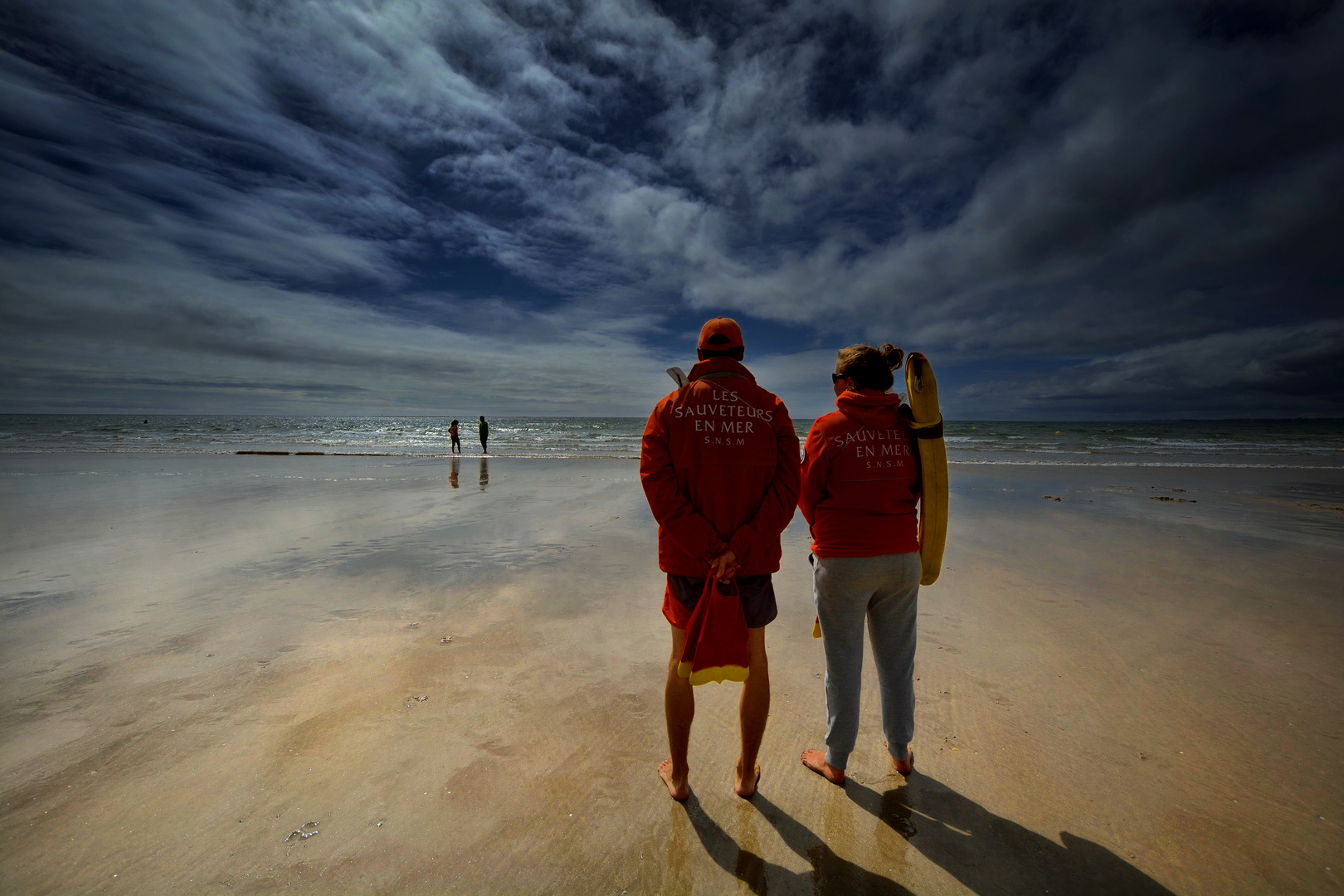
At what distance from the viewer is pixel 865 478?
255 cm

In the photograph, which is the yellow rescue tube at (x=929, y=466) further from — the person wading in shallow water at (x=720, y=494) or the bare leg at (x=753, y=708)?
the bare leg at (x=753, y=708)

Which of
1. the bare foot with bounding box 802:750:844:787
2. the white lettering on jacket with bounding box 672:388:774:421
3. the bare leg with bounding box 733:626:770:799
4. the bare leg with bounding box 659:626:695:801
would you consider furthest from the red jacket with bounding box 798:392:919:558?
the bare foot with bounding box 802:750:844:787

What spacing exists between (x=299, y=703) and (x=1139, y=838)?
14.9ft

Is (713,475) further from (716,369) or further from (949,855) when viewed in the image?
(949,855)

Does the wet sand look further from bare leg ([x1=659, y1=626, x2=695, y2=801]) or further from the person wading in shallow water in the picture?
the person wading in shallow water

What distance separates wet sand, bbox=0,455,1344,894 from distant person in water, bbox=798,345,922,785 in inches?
19.5

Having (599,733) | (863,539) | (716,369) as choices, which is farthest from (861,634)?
(599,733)

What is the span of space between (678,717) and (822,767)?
90 centimetres

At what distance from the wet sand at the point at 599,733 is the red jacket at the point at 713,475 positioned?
131 centimetres

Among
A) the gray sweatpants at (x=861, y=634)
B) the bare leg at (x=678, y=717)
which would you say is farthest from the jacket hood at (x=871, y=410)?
the bare leg at (x=678, y=717)

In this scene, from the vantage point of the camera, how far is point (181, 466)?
54.9 ft

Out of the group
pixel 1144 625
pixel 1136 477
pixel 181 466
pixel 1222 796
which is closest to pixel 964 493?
pixel 1144 625

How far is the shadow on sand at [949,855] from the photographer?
2.13 m

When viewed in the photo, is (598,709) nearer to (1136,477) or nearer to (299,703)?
(299,703)
